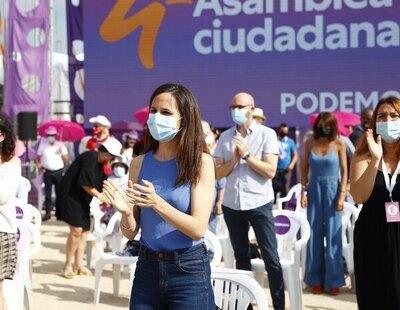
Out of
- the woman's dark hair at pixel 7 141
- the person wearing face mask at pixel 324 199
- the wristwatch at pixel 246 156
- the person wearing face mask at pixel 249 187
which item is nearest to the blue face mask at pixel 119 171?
the person wearing face mask at pixel 324 199

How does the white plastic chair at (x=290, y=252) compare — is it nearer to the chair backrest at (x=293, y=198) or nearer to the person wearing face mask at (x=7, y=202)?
the person wearing face mask at (x=7, y=202)

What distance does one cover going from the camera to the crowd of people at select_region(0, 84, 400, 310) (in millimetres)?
2736

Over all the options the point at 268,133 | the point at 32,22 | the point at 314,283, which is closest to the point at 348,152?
the point at 314,283

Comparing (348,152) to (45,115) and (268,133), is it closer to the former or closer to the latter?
(268,133)

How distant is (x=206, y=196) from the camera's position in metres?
2.74

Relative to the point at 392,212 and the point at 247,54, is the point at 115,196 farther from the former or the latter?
the point at 247,54

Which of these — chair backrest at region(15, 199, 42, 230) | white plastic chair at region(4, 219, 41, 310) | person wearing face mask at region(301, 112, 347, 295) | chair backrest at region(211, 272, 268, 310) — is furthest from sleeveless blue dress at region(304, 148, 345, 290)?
chair backrest at region(211, 272, 268, 310)

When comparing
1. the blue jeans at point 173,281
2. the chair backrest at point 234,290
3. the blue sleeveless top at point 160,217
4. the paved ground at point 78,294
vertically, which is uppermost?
the blue sleeveless top at point 160,217

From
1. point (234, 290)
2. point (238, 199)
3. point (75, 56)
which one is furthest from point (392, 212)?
point (75, 56)

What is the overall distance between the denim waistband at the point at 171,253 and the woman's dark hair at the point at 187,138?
0.81ft

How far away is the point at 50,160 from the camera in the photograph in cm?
1298

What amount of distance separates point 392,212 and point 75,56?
41.2 ft

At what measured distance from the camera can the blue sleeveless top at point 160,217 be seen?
273 cm

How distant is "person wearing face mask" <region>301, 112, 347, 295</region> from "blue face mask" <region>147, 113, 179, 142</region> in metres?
4.02
